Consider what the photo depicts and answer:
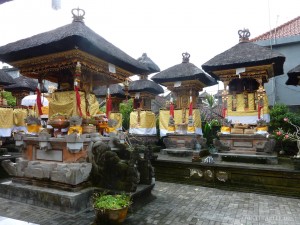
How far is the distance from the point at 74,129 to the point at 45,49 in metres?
2.89

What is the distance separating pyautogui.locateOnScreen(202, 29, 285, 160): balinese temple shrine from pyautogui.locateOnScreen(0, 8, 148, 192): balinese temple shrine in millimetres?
6313

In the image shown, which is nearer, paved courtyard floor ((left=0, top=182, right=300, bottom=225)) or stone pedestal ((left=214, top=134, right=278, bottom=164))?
paved courtyard floor ((left=0, top=182, right=300, bottom=225))

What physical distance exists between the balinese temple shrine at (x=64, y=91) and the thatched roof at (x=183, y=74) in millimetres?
6371

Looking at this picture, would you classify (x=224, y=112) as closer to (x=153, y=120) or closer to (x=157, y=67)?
(x=153, y=120)

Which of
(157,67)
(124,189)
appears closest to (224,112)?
(124,189)

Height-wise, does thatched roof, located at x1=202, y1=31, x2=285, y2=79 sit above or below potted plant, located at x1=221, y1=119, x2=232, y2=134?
above

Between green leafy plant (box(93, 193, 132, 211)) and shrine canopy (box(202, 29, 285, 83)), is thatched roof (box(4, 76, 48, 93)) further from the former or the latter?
green leafy plant (box(93, 193, 132, 211))

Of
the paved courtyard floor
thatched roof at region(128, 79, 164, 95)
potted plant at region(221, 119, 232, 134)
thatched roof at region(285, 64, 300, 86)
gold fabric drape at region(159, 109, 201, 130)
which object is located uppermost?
thatched roof at region(128, 79, 164, 95)

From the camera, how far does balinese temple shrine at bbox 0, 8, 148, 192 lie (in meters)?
7.32

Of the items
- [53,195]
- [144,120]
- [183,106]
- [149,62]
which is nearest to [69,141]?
[53,195]

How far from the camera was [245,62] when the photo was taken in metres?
→ 12.2

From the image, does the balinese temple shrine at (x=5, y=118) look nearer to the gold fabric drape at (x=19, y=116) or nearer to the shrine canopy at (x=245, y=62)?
the gold fabric drape at (x=19, y=116)

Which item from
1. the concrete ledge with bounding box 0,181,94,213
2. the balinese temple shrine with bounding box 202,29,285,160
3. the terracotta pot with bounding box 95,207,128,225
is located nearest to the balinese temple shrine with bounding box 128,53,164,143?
the balinese temple shrine with bounding box 202,29,285,160

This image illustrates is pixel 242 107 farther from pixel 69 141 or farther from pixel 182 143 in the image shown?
pixel 69 141
